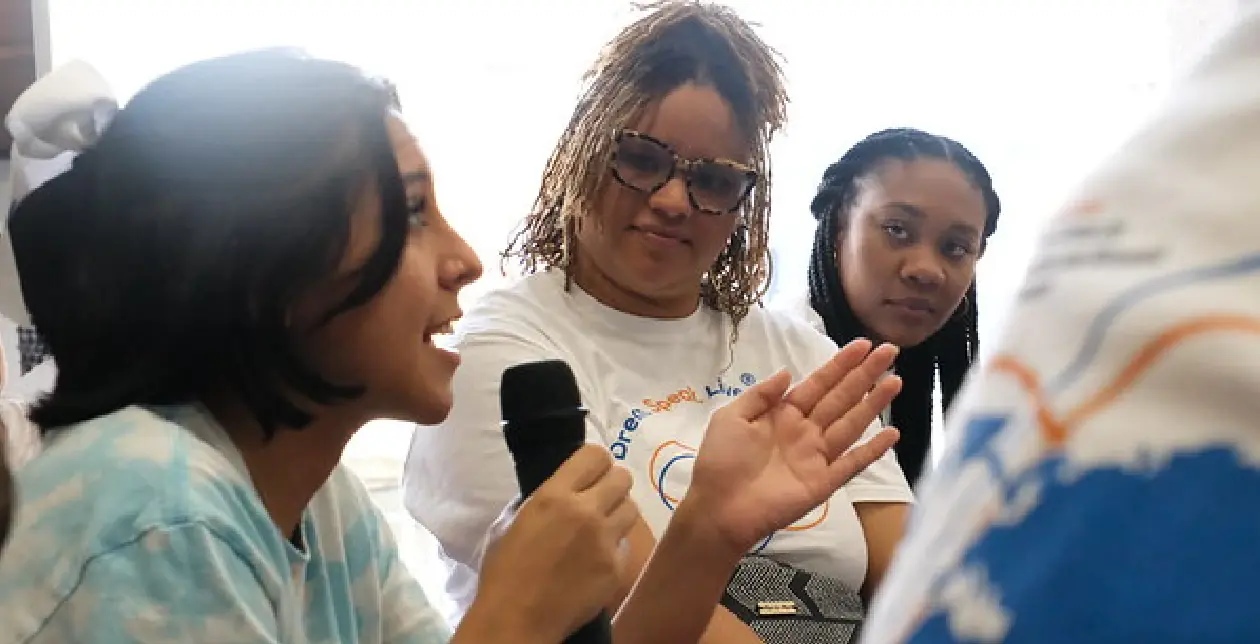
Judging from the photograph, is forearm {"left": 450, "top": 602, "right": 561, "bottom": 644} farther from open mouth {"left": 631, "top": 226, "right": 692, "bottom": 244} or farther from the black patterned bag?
open mouth {"left": 631, "top": 226, "right": 692, "bottom": 244}

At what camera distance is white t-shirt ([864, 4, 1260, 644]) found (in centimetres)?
20

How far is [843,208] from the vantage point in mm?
1805

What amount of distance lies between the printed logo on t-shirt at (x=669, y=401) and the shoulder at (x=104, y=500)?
0.53 metres

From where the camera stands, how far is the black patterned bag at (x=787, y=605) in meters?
1.09

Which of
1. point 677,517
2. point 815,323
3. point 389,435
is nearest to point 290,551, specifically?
point 677,517

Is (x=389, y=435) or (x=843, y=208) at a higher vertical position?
(x=843, y=208)

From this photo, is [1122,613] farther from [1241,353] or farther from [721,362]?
[721,362]

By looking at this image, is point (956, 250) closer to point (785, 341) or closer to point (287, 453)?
point (785, 341)

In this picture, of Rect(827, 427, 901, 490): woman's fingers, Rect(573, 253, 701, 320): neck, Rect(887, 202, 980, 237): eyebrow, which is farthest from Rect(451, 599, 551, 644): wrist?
Rect(887, 202, 980, 237): eyebrow

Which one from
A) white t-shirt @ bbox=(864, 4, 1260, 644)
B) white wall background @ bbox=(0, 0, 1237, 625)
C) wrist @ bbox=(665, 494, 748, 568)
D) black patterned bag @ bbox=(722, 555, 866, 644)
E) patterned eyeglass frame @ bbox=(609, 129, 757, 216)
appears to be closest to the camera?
white t-shirt @ bbox=(864, 4, 1260, 644)

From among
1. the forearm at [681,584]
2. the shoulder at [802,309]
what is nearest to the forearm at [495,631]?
the forearm at [681,584]

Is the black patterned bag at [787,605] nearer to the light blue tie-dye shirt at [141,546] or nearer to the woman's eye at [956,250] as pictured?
the light blue tie-dye shirt at [141,546]

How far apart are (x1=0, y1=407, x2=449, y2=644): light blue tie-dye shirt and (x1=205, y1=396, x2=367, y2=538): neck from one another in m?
0.04

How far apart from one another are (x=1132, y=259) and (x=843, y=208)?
5.26 feet
